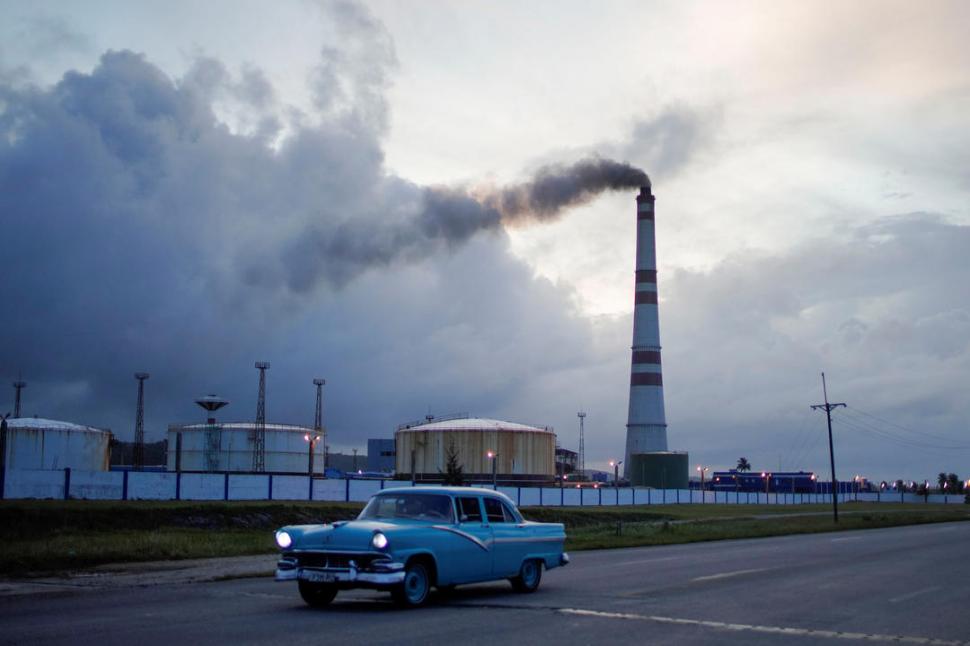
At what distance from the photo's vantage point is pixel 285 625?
1223cm

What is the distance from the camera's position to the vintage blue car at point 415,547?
13234mm


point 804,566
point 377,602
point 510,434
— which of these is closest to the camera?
point 377,602

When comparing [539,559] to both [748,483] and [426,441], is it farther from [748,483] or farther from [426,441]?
[748,483]

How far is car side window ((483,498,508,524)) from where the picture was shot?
616 inches

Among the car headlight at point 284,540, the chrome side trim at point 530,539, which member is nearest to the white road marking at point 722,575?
the chrome side trim at point 530,539

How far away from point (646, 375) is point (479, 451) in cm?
1744

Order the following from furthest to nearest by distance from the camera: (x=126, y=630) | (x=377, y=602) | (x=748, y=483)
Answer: (x=748, y=483), (x=377, y=602), (x=126, y=630)

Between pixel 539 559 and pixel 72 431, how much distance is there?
223 ft

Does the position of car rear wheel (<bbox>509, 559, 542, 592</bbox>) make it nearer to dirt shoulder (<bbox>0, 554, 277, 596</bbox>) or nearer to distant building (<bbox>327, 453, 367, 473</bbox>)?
dirt shoulder (<bbox>0, 554, 277, 596</bbox>)

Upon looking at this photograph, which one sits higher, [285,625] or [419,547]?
[419,547]

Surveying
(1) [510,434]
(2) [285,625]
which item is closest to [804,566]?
(2) [285,625]

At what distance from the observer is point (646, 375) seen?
93875mm

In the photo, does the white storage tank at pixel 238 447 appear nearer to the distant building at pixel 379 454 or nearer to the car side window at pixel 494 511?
the distant building at pixel 379 454

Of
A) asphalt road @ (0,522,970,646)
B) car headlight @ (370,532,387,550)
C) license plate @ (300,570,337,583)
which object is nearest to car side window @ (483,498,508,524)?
asphalt road @ (0,522,970,646)
